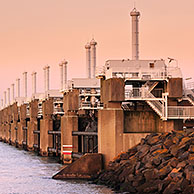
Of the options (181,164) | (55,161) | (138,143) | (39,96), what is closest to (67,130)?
(55,161)

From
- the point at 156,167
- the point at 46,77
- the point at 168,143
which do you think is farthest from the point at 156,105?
the point at 46,77

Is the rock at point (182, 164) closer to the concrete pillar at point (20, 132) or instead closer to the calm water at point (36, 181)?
the calm water at point (36, 181)

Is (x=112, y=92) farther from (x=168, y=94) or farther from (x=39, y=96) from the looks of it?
(x=39, y=96)

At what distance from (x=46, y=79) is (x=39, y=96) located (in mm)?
4550

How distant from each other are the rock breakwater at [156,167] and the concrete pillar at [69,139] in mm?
18165

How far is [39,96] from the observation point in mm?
99188

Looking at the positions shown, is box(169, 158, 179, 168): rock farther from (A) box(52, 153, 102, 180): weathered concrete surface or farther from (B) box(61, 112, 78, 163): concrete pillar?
(B) box(61, 112, 78, 163): concrete pillar

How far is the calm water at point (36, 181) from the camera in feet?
138

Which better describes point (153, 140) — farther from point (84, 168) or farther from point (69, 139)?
point (69, 139)

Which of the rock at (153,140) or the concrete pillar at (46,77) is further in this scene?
the concrete pillar at (46,77)

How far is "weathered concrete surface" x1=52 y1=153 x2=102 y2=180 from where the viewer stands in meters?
44.8

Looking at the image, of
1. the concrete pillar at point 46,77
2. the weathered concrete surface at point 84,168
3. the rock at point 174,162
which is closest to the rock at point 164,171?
the rock at point 174,162

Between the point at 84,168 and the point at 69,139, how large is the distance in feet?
58.2

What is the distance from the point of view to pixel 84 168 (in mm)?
44969
